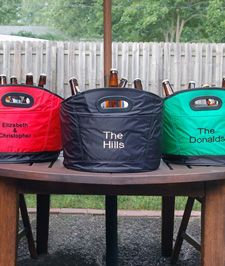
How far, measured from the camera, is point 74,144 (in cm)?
Result: 181

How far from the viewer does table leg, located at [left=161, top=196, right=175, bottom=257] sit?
3021 millimetres

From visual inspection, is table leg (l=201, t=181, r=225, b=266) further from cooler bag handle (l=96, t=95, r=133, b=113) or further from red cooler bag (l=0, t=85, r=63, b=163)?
red cooler bag (l=0, t=85, r=63, b=163)

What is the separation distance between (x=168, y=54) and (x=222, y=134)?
248 inches

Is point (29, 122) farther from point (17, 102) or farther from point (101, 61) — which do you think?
point (101, 61)

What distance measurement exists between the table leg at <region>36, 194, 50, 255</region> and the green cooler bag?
121 centimetres

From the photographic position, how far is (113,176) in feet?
5.57

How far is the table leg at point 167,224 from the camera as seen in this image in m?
3.02

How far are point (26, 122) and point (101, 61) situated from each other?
6191mm

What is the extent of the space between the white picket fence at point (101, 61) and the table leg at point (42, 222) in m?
4.86

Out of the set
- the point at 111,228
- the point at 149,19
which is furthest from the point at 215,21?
the point at 111,228

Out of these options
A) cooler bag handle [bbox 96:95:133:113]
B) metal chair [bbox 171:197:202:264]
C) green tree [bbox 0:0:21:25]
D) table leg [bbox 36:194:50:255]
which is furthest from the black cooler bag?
green tree [bbox 0:0:21:25]

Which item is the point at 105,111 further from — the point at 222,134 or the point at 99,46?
the point at 99,46

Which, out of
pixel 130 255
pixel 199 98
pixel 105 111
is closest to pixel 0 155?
pixel 105 111

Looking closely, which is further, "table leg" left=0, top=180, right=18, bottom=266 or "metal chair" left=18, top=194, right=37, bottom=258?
"metal chair" left=18, top=194, right=37, bottom=258
